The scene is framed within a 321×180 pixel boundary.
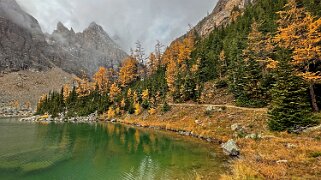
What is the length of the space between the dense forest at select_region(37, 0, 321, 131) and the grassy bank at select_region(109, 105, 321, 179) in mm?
4156

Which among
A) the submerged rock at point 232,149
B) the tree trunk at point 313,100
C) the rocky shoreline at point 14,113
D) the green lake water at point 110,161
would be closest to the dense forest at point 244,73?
the tree trunk at point 313,100

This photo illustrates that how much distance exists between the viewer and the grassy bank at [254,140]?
1797 cm

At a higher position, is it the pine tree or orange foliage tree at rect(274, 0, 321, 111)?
orange foliage tree at rect(274, 0, 321, 111)

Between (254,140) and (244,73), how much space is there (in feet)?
91.9

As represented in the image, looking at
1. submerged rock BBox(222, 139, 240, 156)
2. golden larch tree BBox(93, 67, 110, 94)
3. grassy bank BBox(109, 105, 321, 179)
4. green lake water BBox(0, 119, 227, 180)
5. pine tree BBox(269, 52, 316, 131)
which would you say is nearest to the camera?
A: grassy bank BBox(109, 105, 321, 179)

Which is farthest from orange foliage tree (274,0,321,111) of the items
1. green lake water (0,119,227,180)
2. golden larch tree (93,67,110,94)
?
golden larch tree (93,67,110,94)

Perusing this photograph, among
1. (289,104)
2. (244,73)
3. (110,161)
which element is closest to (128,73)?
(244,73)

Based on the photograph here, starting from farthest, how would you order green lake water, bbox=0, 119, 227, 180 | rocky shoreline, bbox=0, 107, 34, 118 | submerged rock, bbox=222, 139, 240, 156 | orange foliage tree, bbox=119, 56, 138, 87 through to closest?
rocky shoreline, bbox=0, 107, 34, 118 < orange foliage tree, bbox=119, 56, 138, 87 < submerged rock, bbox=222, 139, 240, 156 < green lake water, bbox=0, 119, 227, 180

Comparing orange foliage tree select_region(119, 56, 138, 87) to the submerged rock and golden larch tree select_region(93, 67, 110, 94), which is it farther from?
the submerged rock

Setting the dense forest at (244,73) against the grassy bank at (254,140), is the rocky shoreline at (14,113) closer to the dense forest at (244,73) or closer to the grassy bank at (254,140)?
the dense forest at (244,73)

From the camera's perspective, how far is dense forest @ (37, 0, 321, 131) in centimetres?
3316

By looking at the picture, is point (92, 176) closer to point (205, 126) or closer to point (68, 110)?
point (205, 126)

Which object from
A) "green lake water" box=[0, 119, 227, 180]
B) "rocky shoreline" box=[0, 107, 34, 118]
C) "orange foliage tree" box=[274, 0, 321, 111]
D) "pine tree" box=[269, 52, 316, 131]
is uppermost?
"rocky shoreline" box=[0, 107, 34, 118]

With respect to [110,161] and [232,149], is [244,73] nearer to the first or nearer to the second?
[232,149]
